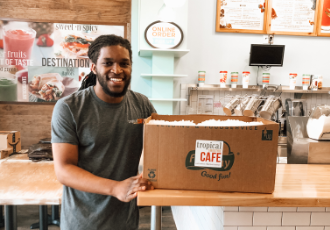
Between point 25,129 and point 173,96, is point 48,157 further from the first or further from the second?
point 173,96

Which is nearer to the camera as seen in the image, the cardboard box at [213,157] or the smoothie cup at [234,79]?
the cardboard box at [213,157]

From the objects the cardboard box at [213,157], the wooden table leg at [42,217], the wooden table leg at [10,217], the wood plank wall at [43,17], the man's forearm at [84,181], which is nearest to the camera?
the cardboard box at [213,157]

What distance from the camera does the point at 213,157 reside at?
34.3 inches

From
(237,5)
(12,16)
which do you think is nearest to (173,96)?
(237,5)

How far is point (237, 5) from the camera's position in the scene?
339 cm

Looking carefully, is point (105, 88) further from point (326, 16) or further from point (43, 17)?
point (326, 16)

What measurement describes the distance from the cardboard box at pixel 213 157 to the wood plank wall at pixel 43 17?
9.01ft

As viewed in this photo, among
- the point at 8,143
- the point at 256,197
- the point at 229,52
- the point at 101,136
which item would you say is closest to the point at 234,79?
the point at 229,52

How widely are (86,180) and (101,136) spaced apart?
0.23 m

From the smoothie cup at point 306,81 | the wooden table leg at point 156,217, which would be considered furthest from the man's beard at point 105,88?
the smoothie cup at point 306,81

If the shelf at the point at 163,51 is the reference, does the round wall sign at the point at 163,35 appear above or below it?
above

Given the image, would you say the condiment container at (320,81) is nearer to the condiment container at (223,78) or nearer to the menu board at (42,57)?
the condiment container at (223,78)

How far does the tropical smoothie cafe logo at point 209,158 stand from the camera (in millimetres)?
865

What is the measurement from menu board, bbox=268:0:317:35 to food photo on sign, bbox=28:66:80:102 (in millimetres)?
2759
